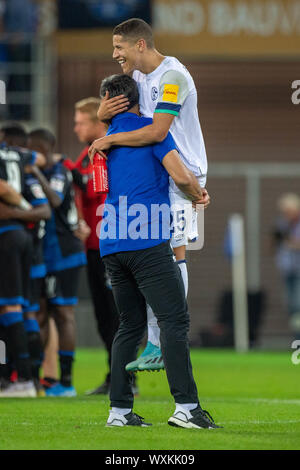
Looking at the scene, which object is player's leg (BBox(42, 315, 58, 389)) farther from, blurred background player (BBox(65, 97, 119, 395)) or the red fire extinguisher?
the red fire extinguisher

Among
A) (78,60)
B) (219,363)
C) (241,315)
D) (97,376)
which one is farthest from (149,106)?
(78,60)

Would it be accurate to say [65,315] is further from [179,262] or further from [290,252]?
[290,252]

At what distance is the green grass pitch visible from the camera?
232 inches

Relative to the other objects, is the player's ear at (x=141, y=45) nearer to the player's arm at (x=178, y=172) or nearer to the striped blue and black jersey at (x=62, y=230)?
the player's arm at (x=178, y=172)

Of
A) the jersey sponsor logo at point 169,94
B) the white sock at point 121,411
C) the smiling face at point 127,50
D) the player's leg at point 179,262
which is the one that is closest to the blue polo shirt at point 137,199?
the jersey sponsor logo at point 169,94

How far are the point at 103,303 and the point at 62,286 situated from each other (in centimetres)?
48

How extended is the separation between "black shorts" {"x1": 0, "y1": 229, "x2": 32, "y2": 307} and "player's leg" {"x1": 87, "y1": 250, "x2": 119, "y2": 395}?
2.28 ft

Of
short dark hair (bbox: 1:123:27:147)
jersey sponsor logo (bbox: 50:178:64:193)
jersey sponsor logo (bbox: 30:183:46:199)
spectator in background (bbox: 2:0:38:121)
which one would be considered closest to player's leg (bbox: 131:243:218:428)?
jersey sponsor logo (bbox: 30:183:46:199)

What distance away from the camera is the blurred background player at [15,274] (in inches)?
366

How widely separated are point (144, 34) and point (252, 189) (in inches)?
479

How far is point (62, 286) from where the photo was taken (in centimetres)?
1017

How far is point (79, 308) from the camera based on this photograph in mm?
17594
